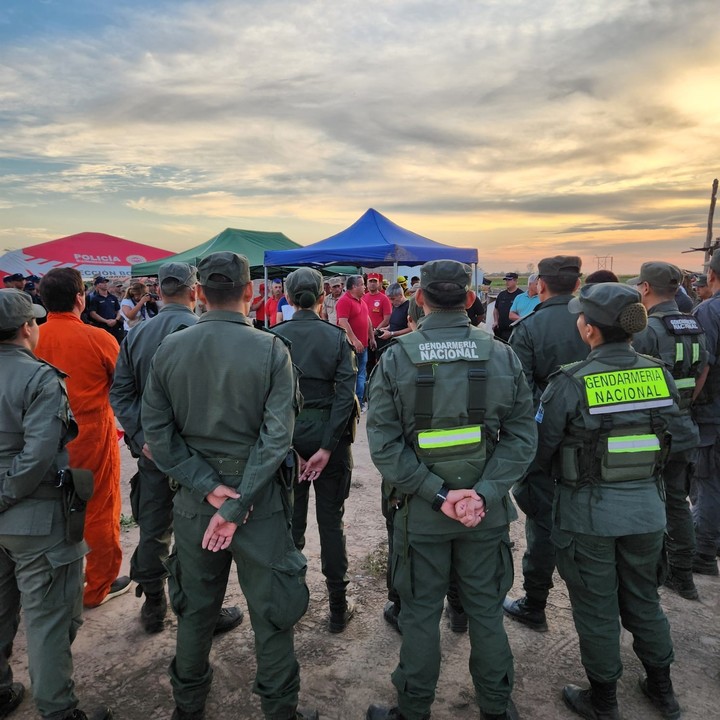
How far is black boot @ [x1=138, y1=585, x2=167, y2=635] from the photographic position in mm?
3092

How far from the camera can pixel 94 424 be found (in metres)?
3.21

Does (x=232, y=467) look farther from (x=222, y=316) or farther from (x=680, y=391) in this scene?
(x=680, y=391)

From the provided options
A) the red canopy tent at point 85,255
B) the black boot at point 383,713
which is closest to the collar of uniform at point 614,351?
the black boot at point 383,713

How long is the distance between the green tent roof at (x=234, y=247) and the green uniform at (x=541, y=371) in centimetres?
1516

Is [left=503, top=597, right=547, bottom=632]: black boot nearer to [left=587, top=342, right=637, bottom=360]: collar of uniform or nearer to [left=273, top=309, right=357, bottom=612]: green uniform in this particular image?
[left=273, top=309, right=357, bottom=612]: green uniform

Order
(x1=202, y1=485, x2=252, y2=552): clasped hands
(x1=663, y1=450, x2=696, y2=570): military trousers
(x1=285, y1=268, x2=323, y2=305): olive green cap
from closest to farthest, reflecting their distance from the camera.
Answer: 1. (x1=202, y1=485, x2=252, y2=552): clasped hands
2. (x1=285, y1=268, x2=323, y2=305): olive green cap
3. (x1=663, y1=450, x2=696, y2=570): military trousers

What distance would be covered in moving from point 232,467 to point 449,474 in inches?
36.7

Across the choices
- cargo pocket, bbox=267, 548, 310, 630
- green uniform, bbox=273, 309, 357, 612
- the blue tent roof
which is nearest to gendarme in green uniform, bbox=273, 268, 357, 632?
green uniform, bbox=273, 309, 357, 612

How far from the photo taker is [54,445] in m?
2.26

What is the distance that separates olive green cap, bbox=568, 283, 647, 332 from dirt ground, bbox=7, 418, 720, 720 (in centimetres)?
186

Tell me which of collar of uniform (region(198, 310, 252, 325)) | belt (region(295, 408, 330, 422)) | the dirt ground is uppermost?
collar of uniform (region(198, 310, 252, 325))

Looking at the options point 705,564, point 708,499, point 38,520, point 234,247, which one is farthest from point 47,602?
point 234,247

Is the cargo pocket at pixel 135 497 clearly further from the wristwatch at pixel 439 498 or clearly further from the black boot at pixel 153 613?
the wristwatch at pixel 439 498

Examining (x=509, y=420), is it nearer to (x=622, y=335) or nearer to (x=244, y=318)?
(x=622, y=335)
